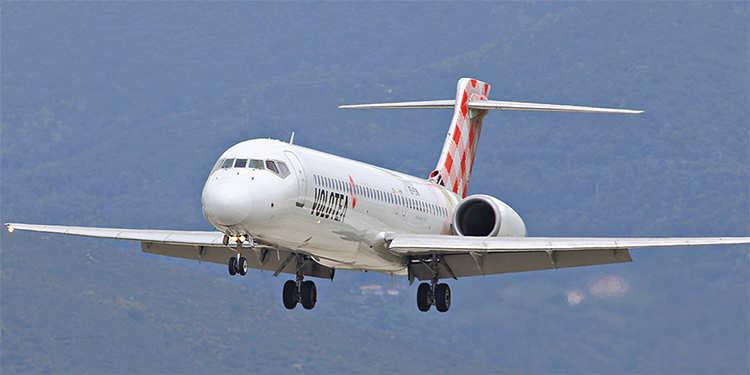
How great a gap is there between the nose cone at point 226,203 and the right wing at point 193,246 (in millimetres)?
3729

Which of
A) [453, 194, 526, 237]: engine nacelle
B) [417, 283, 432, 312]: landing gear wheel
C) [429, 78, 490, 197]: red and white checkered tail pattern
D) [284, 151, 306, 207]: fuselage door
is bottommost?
[417, 283, 432, 312]: landing gear wheel

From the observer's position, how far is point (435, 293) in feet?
129

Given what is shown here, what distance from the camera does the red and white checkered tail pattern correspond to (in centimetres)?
4581

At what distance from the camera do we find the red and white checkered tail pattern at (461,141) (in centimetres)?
4581

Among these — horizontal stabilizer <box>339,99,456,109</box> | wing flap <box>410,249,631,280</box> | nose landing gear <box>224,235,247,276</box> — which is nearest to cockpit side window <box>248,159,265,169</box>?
nose landing gear <box>224,235,247,276</box>

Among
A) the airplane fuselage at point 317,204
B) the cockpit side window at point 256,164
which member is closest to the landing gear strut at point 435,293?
the airplane fuselage at point 317,204

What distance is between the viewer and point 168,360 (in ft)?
547

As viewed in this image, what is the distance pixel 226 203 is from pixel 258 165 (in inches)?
65.9

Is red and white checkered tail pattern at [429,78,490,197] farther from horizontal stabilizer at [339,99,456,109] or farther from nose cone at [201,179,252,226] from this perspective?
nose cone at [201,179,252,226]

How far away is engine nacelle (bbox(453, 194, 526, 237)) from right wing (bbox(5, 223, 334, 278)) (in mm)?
3892

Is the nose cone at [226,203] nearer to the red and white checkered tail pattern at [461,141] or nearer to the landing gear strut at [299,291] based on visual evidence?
the landing gear strut at [299,291]

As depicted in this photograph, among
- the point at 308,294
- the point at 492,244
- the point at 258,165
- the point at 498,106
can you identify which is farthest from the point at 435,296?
the point at 498,106

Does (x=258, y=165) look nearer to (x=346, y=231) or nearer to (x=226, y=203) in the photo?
(x=226, y=203)

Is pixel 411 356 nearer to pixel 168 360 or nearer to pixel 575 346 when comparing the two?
pixel 168 360
